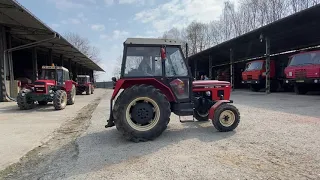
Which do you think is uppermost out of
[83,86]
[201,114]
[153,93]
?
[153,93]

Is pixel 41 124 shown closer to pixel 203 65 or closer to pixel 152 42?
pixel 152 42

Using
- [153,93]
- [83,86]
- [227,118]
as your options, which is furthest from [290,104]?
[83,86]

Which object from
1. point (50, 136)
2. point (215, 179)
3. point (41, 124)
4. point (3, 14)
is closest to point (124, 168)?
point (215, 179)

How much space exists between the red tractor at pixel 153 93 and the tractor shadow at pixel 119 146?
0.95 ft

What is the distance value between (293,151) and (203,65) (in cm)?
3976

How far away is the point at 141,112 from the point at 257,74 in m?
17.4

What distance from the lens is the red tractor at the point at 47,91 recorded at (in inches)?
506

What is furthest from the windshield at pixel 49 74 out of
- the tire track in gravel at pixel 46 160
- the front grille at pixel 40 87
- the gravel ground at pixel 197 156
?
the gravel ground at pixel 197 156

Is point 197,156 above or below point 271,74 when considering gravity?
below

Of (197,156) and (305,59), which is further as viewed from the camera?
(305,59)

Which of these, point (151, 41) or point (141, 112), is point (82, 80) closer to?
point (151, 41)

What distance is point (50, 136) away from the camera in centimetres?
696

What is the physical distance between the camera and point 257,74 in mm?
21156

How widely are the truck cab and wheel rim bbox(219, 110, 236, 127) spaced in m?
16.0
